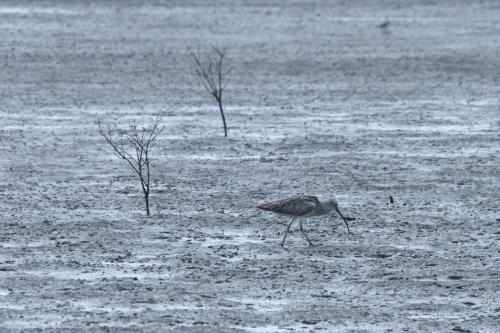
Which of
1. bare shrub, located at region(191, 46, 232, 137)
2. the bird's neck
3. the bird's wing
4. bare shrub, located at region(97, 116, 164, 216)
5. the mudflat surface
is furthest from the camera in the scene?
bare shrub, located at region(191, 46, 232, 137)

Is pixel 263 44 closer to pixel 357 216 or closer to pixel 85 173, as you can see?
pixel 85 173

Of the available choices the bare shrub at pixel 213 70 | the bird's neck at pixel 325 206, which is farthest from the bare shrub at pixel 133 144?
the bird's neck at pixel 325 206

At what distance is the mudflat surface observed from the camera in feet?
35.2

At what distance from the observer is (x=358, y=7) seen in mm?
34656

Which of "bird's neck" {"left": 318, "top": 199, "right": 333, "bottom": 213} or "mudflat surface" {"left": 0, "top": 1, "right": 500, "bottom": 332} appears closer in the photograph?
"mudflat surface" {"left": 0, "top": 1, "right": 500, "bottom": 332}

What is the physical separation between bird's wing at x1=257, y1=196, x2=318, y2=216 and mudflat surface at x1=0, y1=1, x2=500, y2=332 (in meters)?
0.36

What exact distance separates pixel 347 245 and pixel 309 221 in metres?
1.20

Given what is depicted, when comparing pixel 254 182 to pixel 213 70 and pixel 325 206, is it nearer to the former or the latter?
pixel 325 206

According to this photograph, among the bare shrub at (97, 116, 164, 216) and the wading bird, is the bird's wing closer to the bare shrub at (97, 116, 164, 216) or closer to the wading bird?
the wading bird

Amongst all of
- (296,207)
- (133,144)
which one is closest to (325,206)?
(296,207)

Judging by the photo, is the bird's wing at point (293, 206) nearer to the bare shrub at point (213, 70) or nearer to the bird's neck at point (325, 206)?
the bird's neck at point (325, 206)

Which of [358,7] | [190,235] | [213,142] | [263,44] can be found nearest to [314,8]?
[358,7]

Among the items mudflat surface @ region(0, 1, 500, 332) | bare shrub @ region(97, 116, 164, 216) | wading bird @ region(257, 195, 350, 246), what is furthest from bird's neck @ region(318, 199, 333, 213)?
bare shrub @ region(97, 116, 164, 216)

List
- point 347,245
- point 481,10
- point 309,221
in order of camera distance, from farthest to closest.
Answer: point 481,10, point 309,221, point 347,245
